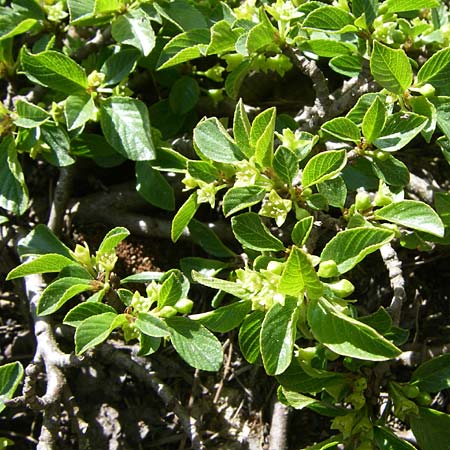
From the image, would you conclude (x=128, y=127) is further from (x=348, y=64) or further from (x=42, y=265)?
(x=348, y=64)

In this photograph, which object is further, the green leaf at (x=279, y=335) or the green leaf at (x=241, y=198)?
the green leaf at (x=241, y=198)

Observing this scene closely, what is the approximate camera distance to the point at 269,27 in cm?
174

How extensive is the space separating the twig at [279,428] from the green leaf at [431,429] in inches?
16.4

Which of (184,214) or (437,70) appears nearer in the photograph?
(437,70)

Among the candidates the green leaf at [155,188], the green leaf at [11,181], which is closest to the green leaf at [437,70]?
the green leaf at [155,188]

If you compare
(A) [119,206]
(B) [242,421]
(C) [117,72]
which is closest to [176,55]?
(C) [117,72]

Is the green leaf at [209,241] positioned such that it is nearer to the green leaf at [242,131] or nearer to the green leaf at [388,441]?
the green leaf at [242,131]

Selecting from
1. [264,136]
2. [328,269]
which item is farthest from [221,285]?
[264,136]

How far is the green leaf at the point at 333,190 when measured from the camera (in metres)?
1.64

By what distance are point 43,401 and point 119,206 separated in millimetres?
778

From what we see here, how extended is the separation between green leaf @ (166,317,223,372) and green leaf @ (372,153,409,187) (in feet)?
2.03

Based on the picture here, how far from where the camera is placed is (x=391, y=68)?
1.59 m

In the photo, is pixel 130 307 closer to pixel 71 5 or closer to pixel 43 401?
pixel 43 401

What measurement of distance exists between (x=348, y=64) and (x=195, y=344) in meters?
0.94
